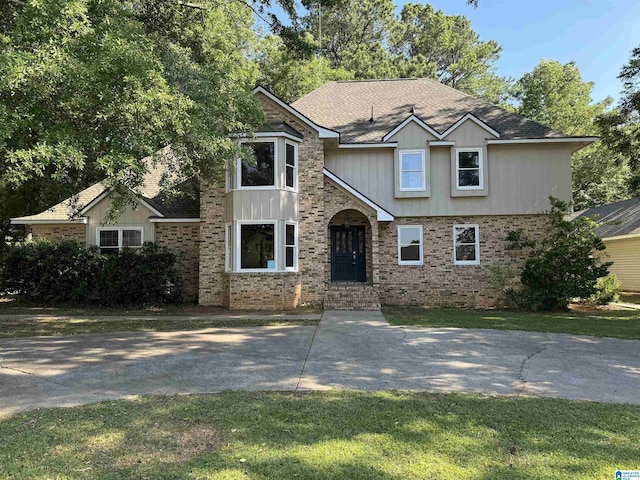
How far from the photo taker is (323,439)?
3.81m

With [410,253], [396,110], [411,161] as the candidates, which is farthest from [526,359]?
[396,110]

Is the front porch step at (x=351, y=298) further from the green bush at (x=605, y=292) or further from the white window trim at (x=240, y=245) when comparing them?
the green bush at (x=605, y=292)

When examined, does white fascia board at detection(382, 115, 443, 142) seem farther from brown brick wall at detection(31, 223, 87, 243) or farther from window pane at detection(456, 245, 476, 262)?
brown brick wall at detection(31, 223, 87, 243)

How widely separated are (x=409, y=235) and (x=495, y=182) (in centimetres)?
367

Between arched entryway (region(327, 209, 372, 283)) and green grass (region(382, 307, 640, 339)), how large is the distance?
2396 millimetres

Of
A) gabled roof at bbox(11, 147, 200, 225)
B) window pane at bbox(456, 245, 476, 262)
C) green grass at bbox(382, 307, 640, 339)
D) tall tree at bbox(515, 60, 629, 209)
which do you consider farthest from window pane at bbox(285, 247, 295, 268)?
tall tree at bbox(515, 60, 629, 209)

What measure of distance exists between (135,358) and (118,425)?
10.1 feet

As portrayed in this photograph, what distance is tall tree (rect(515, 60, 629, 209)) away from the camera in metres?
29.0

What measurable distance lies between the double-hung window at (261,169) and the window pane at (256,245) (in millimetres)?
1420

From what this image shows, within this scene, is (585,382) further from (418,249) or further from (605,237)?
(605,237)

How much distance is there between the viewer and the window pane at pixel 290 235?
13578mm

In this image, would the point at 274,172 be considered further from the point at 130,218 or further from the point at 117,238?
the point at 117,238

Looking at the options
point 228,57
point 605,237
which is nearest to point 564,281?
point 605,237

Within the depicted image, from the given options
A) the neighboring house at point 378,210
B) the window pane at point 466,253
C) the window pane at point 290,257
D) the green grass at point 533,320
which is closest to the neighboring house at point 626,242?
the neighboring house at point 378,210
